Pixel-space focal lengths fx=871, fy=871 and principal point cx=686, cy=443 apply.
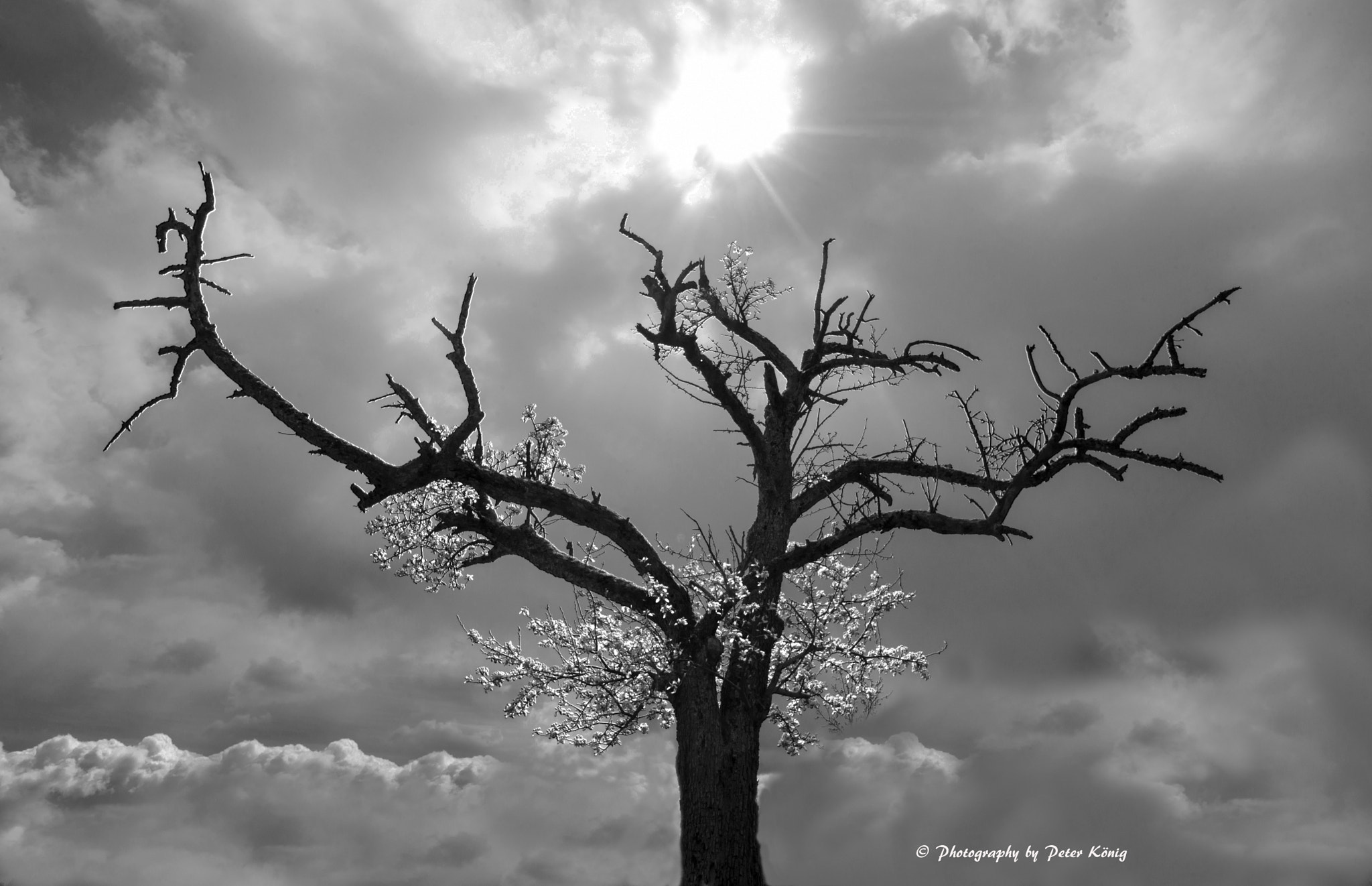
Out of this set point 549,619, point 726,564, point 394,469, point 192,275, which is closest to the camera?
point 394,469

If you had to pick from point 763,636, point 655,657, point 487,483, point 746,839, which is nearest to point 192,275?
point 487,483

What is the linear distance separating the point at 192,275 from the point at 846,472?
10575 mm

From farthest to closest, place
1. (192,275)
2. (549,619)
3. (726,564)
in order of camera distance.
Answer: (549,619) < (726,564) < (192,275)

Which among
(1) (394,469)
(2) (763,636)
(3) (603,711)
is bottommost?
(3) (603,711)

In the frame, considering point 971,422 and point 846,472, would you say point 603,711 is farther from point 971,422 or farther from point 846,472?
point 971,422

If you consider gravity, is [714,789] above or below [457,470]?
below

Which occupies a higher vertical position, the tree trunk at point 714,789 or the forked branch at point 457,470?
the forked branch at point 457,470

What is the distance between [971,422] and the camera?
41.9 ft

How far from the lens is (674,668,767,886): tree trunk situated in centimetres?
1177

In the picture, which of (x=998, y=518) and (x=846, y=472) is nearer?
(x=998, y=518)

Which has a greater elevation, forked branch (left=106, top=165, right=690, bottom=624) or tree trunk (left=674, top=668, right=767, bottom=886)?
forked branch (left=106, top=165, right=690, bottom=624)

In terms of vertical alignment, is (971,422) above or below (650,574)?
above

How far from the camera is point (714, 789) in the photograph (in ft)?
39.7

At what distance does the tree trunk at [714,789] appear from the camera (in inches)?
463
